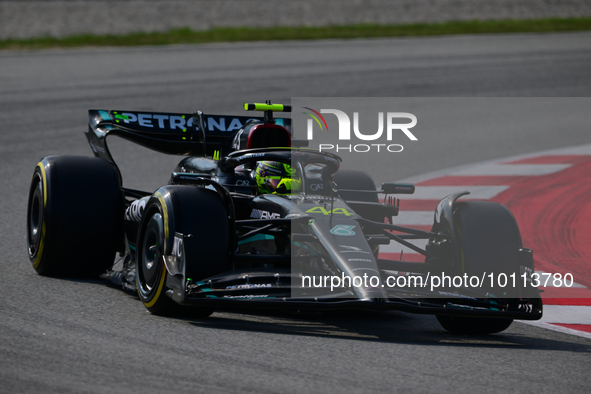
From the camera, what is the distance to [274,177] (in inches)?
231

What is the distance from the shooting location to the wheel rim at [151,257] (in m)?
5.06

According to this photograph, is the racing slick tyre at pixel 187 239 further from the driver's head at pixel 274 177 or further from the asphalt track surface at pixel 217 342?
the driver's head at pixel 274 177

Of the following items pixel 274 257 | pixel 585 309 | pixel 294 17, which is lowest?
pixel 585 309

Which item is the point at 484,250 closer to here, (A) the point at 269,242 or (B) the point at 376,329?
(B) the point at 376,329

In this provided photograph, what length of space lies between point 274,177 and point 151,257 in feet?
3.52

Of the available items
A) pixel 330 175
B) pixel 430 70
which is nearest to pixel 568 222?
pixel 330 175

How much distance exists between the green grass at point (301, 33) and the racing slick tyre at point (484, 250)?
50.7 ft

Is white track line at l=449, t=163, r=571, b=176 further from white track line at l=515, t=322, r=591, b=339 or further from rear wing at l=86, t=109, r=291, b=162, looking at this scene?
white track line at l=515, t=322, r=591, b=339

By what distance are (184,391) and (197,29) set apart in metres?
18.9

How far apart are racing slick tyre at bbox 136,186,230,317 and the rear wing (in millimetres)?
1863

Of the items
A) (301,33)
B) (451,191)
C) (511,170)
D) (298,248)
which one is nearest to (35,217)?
(298,248)

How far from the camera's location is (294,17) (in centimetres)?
2391

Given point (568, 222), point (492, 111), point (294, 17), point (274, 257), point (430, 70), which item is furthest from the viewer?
point (294, 17)

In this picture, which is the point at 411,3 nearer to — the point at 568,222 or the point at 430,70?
the point at 430,70
